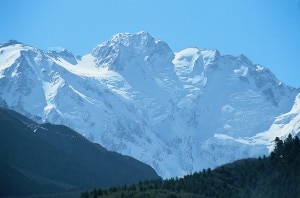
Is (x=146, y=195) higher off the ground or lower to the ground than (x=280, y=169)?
lower

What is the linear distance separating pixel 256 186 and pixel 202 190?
55.2ft

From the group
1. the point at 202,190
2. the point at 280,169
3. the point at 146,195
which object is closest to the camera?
the point at 146,195

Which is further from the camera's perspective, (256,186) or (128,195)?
(256,186)

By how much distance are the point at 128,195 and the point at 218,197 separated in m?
22.6

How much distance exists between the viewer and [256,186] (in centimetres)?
19300

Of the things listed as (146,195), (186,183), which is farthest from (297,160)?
(146,195)

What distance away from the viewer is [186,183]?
193125 mm

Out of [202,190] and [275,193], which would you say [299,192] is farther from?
[202,190]

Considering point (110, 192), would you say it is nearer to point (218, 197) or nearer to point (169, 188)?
point (169, 188)

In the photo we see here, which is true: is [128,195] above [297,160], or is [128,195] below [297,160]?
below

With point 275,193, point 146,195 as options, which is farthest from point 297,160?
point 146,195

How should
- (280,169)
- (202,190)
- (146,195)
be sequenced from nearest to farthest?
(146,195) → (202,190) → (280,169)

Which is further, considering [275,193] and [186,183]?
[186,183]

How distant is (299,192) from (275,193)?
21.8 ft
